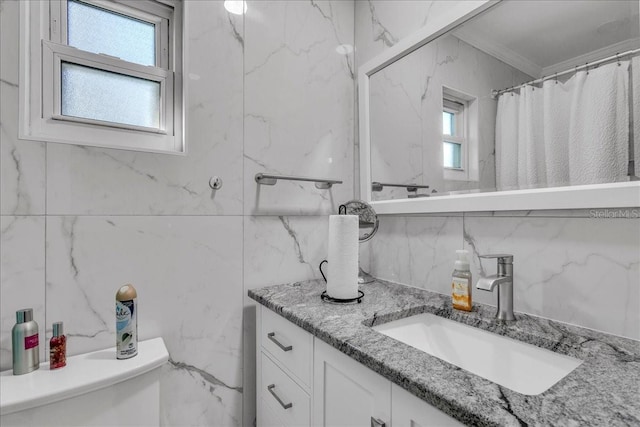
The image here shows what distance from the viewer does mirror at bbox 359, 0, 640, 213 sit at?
75cm

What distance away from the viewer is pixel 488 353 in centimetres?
87

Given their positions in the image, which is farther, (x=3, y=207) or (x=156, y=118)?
(x=156, y=118)

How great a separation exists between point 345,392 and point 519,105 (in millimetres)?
901

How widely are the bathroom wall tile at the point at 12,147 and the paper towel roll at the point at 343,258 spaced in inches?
35.7

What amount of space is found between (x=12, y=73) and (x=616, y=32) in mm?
1584

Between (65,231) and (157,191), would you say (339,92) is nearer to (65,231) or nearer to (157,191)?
(157,191)

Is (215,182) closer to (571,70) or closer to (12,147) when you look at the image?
(12,147)

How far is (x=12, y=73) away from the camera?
92 cm

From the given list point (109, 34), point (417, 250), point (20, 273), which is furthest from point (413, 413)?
point (109, 34)

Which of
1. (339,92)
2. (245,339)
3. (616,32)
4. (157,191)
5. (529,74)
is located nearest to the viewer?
(616,32)

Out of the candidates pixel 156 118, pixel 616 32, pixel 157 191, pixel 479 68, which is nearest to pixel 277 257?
pixel 157 191

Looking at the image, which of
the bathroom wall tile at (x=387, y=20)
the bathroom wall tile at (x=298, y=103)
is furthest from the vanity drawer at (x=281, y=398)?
the bathroom wall tile at (x=387, y=20)

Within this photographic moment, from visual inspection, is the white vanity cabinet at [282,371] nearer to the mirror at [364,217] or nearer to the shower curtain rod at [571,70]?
the mirror at [364,217]

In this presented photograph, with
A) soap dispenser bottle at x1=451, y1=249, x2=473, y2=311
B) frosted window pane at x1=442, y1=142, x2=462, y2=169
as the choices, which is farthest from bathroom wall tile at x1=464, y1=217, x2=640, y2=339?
frosted window pane at x1=442, y1=142, x2=462, y2=169
